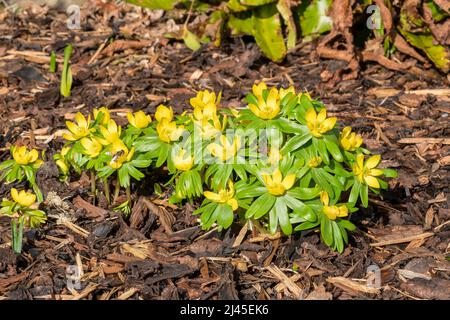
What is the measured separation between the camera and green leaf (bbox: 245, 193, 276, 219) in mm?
2955

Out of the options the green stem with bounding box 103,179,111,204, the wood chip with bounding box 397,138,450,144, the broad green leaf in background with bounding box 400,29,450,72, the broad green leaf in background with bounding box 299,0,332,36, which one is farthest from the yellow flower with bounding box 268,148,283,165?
the broad green leaf in background with bounding box 299,0,332,36

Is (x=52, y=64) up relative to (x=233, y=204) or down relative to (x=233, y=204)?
down

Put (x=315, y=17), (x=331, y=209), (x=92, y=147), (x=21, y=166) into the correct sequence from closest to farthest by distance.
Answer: (x=331, y=209) < (x=92, y=147) < (x=21, y=166) < (x=315, y=17)

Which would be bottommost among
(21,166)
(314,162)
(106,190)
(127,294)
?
(127,294)

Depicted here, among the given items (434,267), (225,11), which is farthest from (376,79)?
(434,267)

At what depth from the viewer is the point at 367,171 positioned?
3.12 meters

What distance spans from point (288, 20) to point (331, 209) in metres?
2.26

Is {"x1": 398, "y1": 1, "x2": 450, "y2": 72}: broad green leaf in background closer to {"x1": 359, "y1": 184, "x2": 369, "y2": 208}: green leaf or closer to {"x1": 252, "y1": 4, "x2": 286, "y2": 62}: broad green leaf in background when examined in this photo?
{"x1": 252, "y1": 4, "x2": 286, "y2": 62}: broad green leaf in background

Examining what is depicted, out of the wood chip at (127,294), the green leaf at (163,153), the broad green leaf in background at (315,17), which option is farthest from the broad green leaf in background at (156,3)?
the wood chip at (127,294)

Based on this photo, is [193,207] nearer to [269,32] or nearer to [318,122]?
[318,122]

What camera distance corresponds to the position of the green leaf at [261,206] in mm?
2955

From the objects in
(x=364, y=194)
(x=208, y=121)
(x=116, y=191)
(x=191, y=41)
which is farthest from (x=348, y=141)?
(x=191, y=41)

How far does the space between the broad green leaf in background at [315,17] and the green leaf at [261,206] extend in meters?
2.39

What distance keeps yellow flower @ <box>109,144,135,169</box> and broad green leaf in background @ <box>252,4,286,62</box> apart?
1.95 m
